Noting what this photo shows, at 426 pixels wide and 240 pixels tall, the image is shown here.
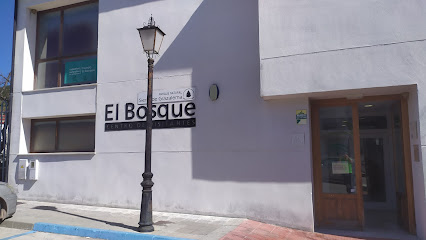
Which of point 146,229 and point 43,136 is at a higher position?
point 43,136

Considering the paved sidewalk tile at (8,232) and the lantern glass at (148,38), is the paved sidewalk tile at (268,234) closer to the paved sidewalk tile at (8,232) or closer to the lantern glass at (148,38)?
the lantern glass at (148,38)

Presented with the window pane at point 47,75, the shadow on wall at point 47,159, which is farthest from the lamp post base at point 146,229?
the window pane at point 47,75

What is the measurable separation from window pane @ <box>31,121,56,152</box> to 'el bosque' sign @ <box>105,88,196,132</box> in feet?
7.63

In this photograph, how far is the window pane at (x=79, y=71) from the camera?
10.0 metres

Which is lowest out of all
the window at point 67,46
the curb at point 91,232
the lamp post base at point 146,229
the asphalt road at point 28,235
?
the asphalt road at point 28,235

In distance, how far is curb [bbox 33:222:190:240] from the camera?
618cm

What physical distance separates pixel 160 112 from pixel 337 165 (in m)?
4.48

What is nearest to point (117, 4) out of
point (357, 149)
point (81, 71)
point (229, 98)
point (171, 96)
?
point (81, 71)

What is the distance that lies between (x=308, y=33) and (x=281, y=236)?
411 cm

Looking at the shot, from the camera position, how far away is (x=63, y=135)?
10211mm

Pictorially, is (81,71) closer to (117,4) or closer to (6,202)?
(117,4)

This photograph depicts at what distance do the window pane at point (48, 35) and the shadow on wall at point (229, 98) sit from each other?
4.84 metres

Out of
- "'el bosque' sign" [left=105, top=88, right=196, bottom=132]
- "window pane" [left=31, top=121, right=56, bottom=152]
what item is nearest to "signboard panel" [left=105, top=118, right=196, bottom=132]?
"'el bosque' sign" [left=105, top=88, right=196, bottom=132]

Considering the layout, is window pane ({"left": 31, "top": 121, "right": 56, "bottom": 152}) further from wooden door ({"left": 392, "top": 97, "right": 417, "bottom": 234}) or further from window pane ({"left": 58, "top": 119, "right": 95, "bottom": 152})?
wooden door ({"left": 392, "top": 97, "right": 417, "bottom": 234})
